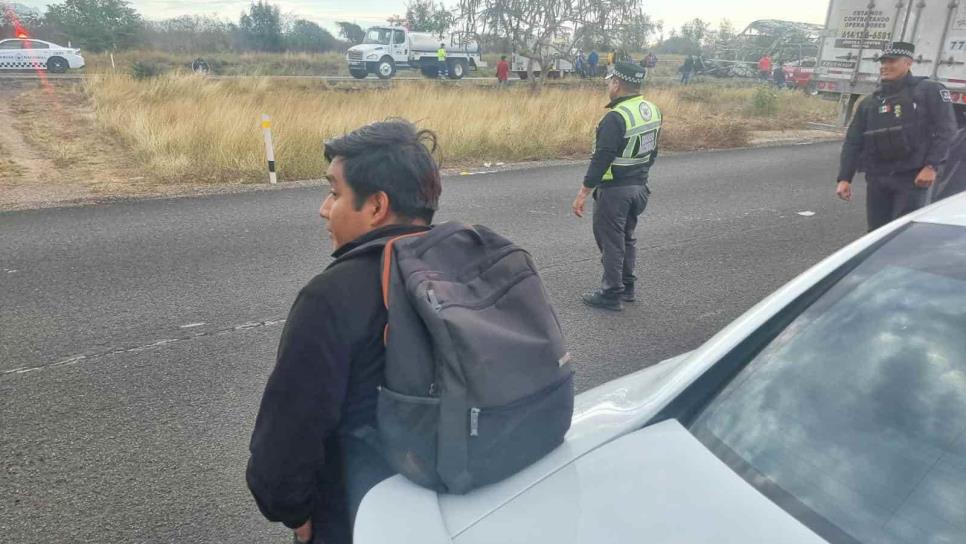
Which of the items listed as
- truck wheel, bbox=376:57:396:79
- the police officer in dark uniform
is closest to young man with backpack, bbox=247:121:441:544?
the police officer in dark uniform

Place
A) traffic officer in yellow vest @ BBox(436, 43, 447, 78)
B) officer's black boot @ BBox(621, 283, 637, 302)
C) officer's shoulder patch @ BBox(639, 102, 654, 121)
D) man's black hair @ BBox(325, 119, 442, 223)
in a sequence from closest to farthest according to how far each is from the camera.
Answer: man's black hair @ BBox(325, 119, 442, 223), officer's shoulder patch @ BBox(639, 102, 654, 121), officer's black boot @ BBox(621, 283, 637, 302), traffic officer in yellow vest @ BBox(436, 43, 447, 78)

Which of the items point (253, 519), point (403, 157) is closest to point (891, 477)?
point (403, 157)

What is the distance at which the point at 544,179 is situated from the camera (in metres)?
10.5

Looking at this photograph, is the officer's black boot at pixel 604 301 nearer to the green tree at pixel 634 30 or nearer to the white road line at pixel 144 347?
the white road line at pixel 144 347

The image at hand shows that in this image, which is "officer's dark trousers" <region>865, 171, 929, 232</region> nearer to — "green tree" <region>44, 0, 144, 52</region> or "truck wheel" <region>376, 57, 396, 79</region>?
"truck wheel" <region>376, 57, 396, 79</region>

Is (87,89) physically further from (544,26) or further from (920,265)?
(920,265)

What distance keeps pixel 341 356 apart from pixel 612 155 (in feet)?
11.8

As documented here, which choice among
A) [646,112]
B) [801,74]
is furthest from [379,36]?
[646,112]

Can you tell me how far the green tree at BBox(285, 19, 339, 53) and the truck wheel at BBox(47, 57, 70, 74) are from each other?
90.1 feet

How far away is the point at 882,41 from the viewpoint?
1167 cm

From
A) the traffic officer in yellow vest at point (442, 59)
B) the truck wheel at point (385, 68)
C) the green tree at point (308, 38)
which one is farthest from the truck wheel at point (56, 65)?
the green tree at point (308, 38)

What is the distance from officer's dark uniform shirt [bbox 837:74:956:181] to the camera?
486cm

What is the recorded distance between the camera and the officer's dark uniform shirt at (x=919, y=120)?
4855mm

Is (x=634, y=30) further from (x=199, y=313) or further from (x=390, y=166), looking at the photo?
(x=390, y=166)
